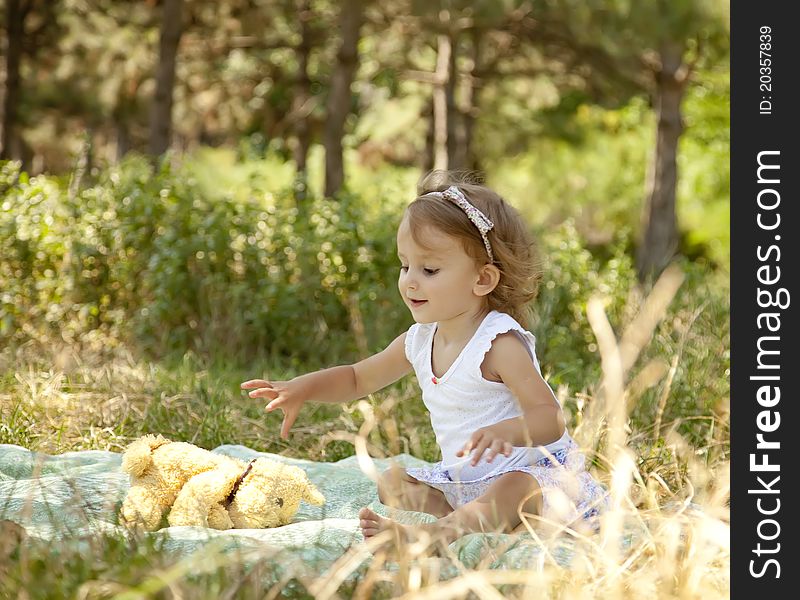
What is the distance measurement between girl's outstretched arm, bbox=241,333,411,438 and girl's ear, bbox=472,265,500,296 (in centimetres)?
33

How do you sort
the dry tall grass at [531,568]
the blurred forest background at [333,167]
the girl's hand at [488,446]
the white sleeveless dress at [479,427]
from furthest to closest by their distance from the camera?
the blurred forest background at [333,167]
the white sleeveless dress at [479,427]
the girl's hand at [488,446]
the dry tall grass at [531,568]

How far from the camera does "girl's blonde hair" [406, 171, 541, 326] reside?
117 inches

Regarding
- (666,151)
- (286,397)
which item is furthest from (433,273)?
(666,151)

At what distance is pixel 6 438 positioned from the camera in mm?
3709

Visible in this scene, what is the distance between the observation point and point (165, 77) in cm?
1080

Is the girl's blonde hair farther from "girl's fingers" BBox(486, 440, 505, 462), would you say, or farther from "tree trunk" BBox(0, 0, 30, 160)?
"tree trunk" BBox(0, 0, 30, 160)

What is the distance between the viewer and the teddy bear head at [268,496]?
277 cm

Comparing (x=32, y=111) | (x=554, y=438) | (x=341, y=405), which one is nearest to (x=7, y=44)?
(x=32, y=111)

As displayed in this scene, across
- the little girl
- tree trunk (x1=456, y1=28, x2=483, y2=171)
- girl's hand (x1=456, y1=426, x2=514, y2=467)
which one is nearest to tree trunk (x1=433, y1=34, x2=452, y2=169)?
tree trunk (x1=456, y1=28, x2=483, y2=171)

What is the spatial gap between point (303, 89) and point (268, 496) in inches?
491

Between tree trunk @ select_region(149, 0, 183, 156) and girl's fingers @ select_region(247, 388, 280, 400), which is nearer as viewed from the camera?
girl's fingers @ select_region(247, 388, 280, 400)

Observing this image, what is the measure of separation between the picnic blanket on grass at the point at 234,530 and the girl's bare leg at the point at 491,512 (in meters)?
0.05

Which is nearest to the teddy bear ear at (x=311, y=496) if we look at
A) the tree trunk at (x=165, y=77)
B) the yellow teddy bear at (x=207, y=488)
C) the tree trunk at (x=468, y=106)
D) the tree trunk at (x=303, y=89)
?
the yellow teddy bear at (x=207, y=488)

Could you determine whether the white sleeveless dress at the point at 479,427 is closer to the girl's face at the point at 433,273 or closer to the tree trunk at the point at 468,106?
the girl's face at the point at 433,273
